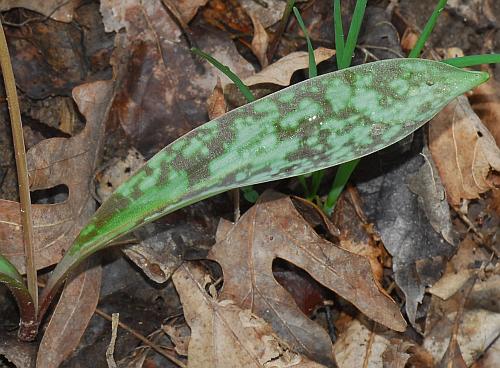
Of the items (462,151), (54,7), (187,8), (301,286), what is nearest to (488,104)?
(462,151)

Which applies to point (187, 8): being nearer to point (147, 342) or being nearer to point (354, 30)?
point (354, 30)

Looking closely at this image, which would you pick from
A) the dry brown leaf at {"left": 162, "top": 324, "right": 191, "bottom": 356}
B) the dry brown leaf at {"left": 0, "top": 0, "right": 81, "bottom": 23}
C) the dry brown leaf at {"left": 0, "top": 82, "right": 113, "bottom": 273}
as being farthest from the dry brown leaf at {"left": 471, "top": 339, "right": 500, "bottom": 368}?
the dry brown leaf at {"left": 0, "top": 0, "right": 81, "bottom": 23}

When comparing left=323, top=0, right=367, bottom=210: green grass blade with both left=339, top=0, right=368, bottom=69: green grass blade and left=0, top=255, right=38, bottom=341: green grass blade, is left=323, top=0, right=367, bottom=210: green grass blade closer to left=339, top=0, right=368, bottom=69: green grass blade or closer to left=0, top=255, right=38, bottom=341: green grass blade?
left=339, top=0, right=368, bottom=69: green grass blade

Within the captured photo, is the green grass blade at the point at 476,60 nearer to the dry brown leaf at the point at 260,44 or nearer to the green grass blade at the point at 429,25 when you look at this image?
the green grass blade at the point at 429,25

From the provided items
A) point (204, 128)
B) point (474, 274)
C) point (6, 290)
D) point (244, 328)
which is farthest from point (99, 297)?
point (474, 274)

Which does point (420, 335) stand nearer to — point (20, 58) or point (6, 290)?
point (6, 290)

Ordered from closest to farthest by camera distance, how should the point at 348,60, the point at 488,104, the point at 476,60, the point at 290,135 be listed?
1. the point at 290,135
2. the point at 476,60
3. the point at 348,60
4. the point at 488,104
